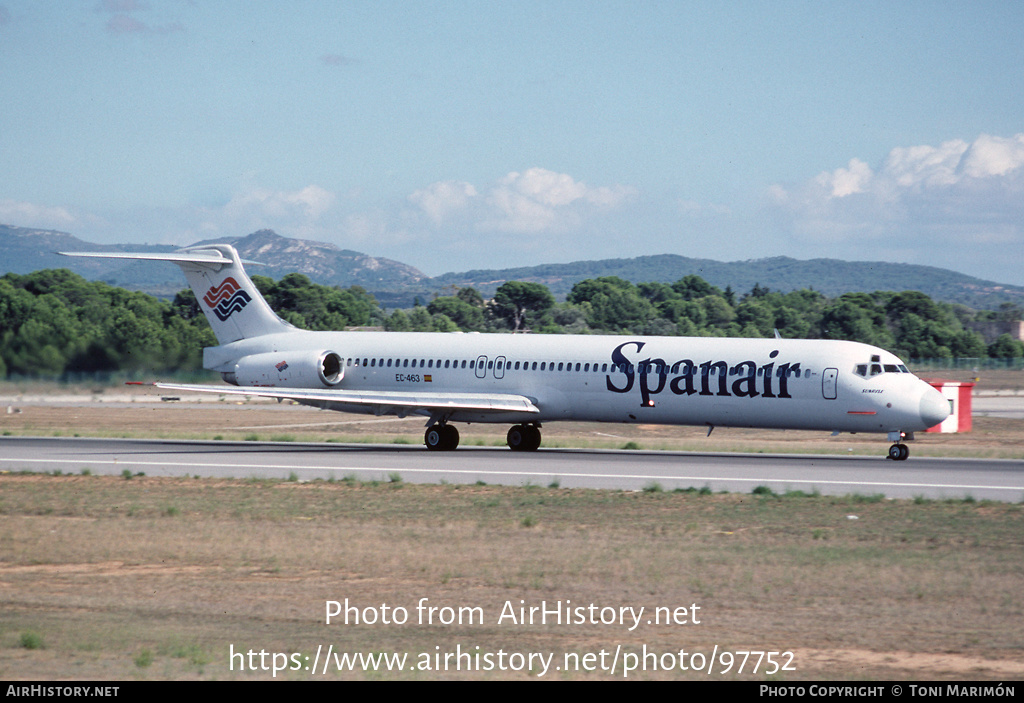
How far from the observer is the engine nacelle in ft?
137

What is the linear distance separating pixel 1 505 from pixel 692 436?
34300mm

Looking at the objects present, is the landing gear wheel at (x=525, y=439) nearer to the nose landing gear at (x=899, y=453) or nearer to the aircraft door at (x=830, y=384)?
the aircraft door at (x=830, y=384)

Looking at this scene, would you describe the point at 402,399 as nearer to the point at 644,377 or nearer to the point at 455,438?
the point at 455,438

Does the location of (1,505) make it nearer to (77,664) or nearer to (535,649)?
(77,664)

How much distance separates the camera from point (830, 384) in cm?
3372

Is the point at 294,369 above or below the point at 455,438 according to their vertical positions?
above

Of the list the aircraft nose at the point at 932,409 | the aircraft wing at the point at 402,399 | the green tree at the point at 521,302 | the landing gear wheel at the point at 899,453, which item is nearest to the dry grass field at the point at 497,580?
the aircraft nose at the point at 932,409

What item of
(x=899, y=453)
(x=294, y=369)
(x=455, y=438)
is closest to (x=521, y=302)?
(x=294, y=369)

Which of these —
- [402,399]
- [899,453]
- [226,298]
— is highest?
[226,298]

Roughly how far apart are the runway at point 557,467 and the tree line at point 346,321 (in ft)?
41.9

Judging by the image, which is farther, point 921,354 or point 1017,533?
point 921,354

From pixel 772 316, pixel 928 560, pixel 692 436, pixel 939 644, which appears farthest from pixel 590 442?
pixel 772 316

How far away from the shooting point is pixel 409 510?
898 inches

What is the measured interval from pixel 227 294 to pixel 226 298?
0.16m
